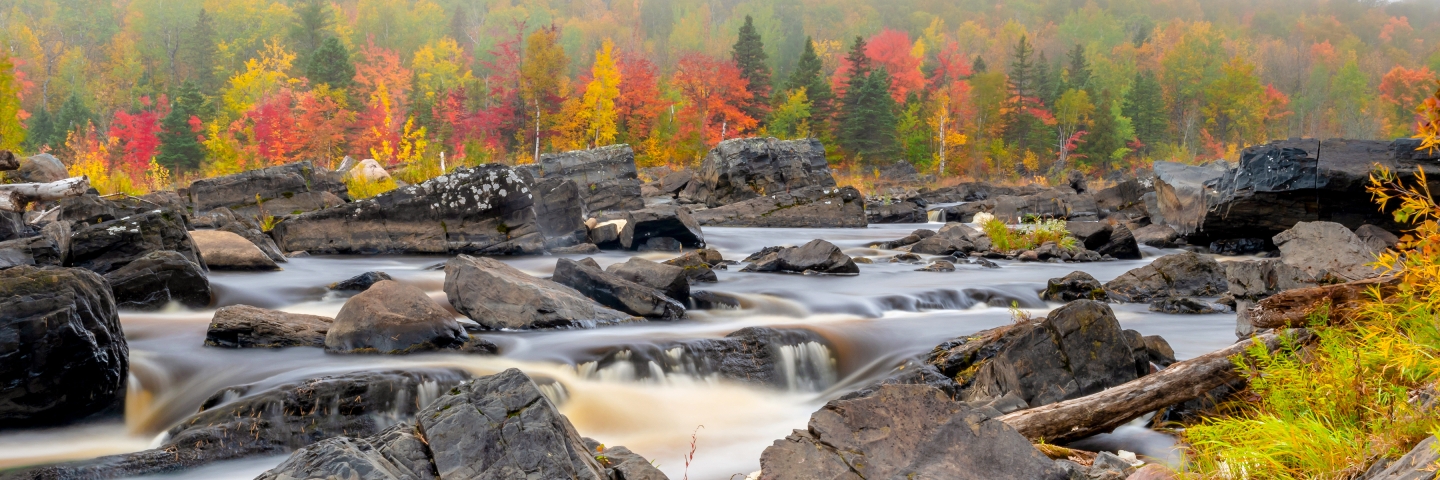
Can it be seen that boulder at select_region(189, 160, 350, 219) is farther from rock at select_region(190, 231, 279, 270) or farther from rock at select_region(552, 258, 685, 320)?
rock at select_region(552, 258, 685, 320)

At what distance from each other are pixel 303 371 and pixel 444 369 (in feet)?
3.44

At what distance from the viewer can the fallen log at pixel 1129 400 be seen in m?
5.19

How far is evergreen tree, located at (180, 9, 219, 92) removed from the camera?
8338cm

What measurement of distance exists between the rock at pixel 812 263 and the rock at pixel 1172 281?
380cm

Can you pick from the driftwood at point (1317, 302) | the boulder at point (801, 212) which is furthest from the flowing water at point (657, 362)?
the boulder at point (801, 212)

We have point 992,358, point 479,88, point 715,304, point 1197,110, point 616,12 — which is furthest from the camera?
point 616,12

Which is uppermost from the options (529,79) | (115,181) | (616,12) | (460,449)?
(616,12)

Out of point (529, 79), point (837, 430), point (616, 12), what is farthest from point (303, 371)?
point (616, 12)

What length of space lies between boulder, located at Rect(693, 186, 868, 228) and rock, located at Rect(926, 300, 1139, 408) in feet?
57.6

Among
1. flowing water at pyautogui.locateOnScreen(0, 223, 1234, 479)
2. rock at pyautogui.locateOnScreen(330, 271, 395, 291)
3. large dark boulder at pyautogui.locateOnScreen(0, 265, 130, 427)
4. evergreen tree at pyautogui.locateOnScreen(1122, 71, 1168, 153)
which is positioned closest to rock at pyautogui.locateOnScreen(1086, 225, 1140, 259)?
flowing water at pyautogui.locateOnScreen(0, 223, 1234, 479)

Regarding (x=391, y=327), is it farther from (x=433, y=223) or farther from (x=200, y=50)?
(x=200, y=50)

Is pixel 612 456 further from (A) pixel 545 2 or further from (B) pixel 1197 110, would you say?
(A) pixel 545 2

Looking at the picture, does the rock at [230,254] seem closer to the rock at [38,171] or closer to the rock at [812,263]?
the rock at [38,171]

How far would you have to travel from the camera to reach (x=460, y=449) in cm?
356
